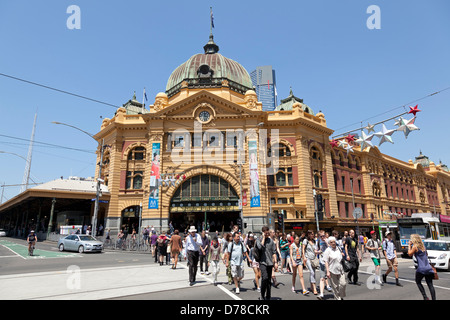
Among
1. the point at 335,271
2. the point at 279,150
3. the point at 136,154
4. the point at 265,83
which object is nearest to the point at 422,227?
the point at 279,150

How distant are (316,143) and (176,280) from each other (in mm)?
33566

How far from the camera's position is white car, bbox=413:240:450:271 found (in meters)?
15.1

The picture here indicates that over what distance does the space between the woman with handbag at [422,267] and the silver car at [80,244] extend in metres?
22.4

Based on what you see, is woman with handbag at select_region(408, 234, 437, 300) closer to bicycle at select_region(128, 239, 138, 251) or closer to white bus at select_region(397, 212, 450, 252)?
white bus at select_region(397, 212, 450, 252)

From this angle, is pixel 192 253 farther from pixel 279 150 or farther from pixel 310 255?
pixel 279 150

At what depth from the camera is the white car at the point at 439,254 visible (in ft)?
49.6

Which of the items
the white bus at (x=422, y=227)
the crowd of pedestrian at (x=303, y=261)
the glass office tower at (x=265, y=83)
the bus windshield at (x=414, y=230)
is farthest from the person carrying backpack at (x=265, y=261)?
the glass office tower at (x=265, y=83)

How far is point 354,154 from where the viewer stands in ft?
155

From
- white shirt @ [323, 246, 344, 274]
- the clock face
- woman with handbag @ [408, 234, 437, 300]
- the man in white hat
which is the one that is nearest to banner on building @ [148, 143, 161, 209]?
→ the clock face

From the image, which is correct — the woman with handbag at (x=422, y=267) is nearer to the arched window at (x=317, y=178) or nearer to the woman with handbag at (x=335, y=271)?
the woman with handbag at (x=335, y=271)

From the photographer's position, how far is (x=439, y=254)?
1530cm

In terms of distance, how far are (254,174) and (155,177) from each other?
12.1m
